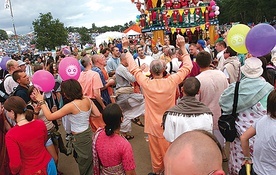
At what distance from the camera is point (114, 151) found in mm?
2379

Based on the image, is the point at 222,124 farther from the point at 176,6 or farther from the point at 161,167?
the point at 176,6

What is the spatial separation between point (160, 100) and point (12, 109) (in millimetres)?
1712

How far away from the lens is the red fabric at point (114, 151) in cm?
239

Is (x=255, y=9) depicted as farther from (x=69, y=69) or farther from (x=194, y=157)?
(x=194, y=157)

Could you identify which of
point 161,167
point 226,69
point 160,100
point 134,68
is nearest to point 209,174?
point 160,100

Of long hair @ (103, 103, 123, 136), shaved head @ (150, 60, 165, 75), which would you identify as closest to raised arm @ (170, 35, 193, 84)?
shaved head @ (150, 60, 165, 75)

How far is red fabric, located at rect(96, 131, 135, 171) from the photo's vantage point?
2.39 m

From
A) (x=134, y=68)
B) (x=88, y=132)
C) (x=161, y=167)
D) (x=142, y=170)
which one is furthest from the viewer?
(x=142, y=170)

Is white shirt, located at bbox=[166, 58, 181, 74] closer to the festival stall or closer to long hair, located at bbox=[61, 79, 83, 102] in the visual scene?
long hair, located at bbox=[61, 79, 83, 102]

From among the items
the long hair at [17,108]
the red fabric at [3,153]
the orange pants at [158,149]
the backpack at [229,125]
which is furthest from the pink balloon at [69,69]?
the backpack at [229,125]

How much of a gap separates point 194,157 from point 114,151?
4.85ft

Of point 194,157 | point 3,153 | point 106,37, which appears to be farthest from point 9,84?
point 106,37

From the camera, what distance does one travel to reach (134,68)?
3377mm

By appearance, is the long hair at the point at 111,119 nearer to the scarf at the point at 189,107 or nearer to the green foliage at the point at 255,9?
the scarf at the point at 189,107
